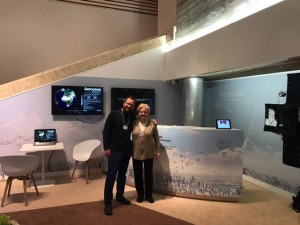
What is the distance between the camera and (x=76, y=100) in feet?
18.1

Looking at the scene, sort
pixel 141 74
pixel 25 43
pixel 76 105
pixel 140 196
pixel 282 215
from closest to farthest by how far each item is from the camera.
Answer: pixel 282 215 < pixel 140 196 < pixel 76 105 < pixel 141 74 < pixel 25 43

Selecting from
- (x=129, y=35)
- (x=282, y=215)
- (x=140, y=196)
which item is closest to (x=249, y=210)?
(x=282, y=215)

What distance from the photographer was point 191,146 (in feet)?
13.8

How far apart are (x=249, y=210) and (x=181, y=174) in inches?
41.0

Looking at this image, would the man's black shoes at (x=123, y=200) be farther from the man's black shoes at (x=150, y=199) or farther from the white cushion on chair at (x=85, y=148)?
the white cushion on chair at (x=85, y=148)

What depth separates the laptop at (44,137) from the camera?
505 centimetres

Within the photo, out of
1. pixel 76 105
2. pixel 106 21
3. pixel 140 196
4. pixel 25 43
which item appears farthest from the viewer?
pixel 106 21

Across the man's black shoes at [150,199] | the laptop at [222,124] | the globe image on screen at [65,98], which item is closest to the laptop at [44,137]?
the globe image on screen at [65,98]

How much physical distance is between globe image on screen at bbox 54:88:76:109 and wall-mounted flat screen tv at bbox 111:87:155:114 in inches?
31.4

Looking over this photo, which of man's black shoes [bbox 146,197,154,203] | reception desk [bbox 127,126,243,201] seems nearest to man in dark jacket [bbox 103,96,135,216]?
man's black shoes [bbox 146,197,154,203]

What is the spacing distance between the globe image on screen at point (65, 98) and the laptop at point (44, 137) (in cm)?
54

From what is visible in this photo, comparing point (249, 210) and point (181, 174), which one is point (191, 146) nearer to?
point (181, 174)

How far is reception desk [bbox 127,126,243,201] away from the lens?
4.09 metres

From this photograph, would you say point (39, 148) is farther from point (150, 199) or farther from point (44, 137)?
point (150, 199)
